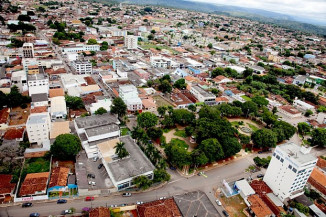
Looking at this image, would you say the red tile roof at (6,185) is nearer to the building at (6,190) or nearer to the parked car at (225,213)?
the building at (6,190)

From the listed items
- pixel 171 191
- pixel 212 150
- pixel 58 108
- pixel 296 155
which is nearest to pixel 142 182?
pixel 171 191

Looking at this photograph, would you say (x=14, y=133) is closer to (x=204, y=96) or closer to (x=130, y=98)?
(x=130, y=98)

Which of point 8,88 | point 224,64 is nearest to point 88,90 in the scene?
point 8,88

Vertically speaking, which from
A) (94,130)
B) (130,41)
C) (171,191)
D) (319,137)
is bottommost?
(171,191)

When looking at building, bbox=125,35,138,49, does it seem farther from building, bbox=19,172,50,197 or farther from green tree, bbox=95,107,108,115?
building, bbox=19,172,50,197

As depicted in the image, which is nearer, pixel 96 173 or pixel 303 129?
pixel 96 173
